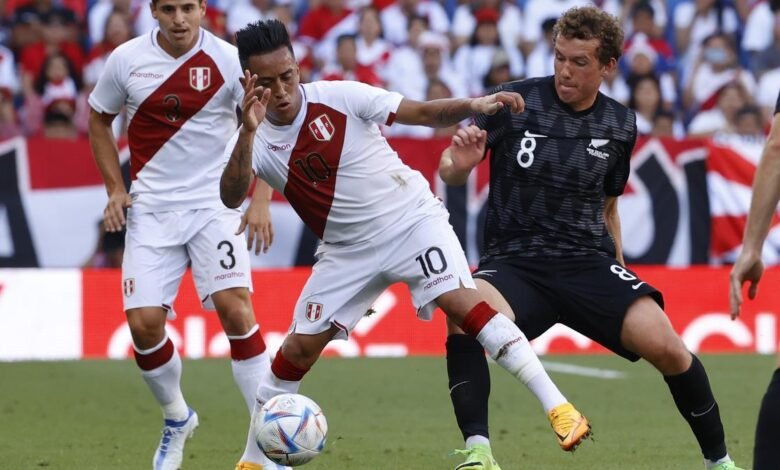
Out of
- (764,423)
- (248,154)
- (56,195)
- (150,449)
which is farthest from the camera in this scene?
(56,195)

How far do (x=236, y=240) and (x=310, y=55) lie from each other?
9.83 meters

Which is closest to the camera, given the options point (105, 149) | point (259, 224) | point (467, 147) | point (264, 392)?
point (467, 147)

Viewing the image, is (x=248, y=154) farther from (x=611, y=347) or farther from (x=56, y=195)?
(x=56, y=195)

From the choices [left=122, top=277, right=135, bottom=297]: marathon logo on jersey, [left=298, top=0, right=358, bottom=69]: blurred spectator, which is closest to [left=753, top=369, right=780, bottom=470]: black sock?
[left=122, top=277, right=135, bottom=297]: marathon logo on jersey

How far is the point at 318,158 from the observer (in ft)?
23.4

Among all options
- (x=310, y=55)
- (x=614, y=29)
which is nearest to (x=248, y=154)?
(x=614, y=29)

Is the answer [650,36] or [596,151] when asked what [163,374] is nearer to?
[596,151]

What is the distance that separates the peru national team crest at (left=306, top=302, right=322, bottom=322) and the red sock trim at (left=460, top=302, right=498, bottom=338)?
0.77 meters

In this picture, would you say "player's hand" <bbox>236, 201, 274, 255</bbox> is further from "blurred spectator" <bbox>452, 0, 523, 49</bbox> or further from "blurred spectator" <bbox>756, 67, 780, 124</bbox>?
"blurred spectator" <bbox>756, 67, 780, 124</bbox>

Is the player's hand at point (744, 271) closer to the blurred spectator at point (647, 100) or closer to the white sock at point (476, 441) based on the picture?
the white sock at point (476, 441)

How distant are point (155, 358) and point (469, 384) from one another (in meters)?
1.95

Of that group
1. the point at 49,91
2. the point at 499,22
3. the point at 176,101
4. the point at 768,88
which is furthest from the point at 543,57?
the point at 176,101

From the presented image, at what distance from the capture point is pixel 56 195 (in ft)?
47.4

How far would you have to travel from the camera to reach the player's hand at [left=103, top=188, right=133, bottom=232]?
26.5ft
